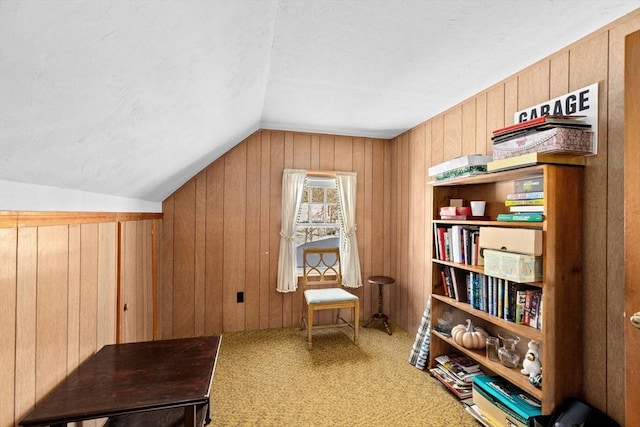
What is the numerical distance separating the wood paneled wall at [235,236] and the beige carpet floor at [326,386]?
1.07 ft

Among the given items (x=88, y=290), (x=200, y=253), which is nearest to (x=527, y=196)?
(x=88, y=290)

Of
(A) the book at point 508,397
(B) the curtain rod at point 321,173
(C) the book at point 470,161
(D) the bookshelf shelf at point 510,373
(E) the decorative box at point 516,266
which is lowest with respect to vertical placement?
(A) the book at point 508,397

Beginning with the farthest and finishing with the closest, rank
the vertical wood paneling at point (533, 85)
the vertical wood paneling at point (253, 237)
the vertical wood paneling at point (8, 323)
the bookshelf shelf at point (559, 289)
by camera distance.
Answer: the vertical wood paneling at point (253, 237) → the vertical wood paneling at point (533, 85) → the bookshelf shelf at point (559, 289) → the vertical wood paneling at point (8, 323)

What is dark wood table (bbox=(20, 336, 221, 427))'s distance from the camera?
107 centimetres

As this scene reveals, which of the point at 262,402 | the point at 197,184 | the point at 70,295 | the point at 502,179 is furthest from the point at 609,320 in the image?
the point at 197,184

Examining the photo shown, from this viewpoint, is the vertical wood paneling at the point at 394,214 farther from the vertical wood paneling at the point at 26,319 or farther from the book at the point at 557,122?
the vertical wood paneling at the point at 26,319

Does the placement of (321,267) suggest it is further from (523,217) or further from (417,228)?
(523,217)

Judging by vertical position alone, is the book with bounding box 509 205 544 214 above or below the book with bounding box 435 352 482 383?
above

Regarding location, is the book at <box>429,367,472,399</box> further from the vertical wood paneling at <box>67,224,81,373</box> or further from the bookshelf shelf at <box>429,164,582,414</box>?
the vertical wood paneling at <box>67,224,81,373</box>

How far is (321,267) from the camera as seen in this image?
346 cm

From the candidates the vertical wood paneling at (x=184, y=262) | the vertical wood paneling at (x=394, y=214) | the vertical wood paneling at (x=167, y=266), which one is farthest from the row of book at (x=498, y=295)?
the vertical wood paneling at (x=167, y=266)

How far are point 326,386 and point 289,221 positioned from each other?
1.63 meters

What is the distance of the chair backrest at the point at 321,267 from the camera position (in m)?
3.25

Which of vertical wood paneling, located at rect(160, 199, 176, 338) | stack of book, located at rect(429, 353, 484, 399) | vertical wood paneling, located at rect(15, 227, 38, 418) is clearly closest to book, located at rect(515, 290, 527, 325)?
stack of book, located at rect(429, 353, 484, 399)
